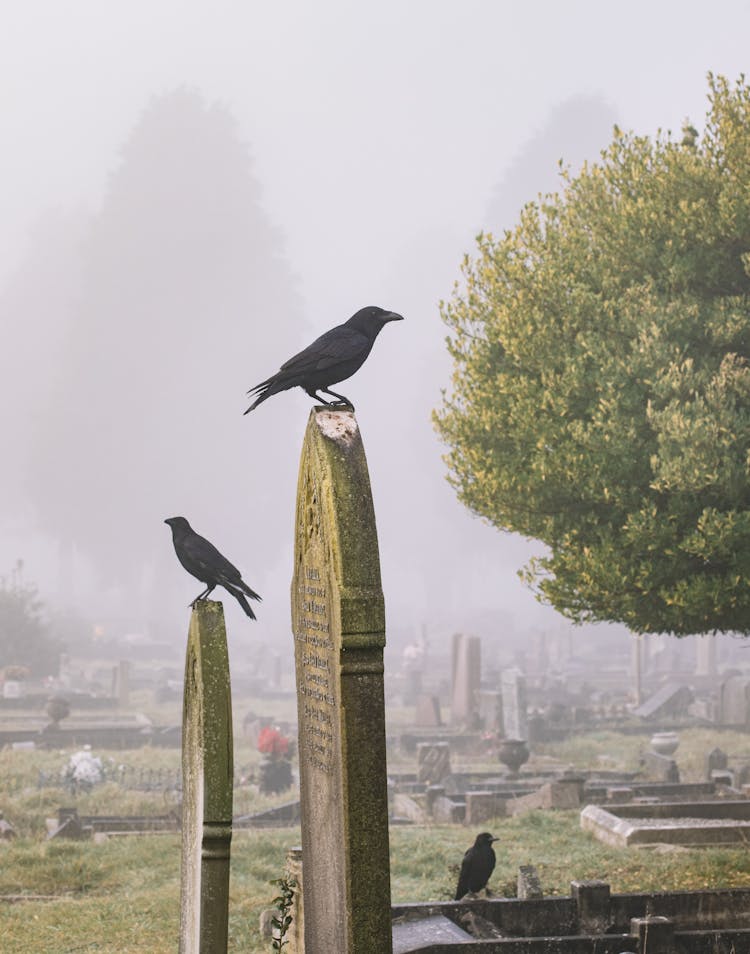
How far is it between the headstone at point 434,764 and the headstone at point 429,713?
9182mm

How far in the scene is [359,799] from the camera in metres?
5.54

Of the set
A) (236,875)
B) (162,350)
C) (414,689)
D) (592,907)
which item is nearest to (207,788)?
(592,907)

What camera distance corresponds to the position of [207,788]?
7.53 metres

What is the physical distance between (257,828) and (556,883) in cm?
678

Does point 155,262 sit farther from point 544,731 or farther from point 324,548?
point 324,548

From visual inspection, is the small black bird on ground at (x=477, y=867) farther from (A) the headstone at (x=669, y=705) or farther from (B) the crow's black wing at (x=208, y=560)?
(A) the headstone at (x=669, y=705)

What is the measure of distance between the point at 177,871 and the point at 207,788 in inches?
333

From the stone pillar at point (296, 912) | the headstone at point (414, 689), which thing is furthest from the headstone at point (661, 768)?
the headstone at point (414, 689)

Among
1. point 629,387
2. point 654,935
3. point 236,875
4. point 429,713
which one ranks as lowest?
point 236,875

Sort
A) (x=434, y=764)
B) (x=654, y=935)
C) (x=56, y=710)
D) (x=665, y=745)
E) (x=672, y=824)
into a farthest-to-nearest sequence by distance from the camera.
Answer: (x=56, y=710) → (x=665, y=745) → (x=434, y=764) → (x=672, y=824) → (x=654, y=935)

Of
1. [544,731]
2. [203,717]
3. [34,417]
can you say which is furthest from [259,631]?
[203,717]

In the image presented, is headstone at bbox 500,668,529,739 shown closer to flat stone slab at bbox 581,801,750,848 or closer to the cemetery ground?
the cemetery ground

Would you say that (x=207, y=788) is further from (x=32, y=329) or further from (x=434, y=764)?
(x=32, y=329)

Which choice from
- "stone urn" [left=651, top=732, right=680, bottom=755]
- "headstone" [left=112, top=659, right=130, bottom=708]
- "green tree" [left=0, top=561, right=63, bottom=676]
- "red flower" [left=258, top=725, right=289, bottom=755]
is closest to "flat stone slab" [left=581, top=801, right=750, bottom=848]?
"red flower" [left=258, top=725, right=289, bottom=755]
